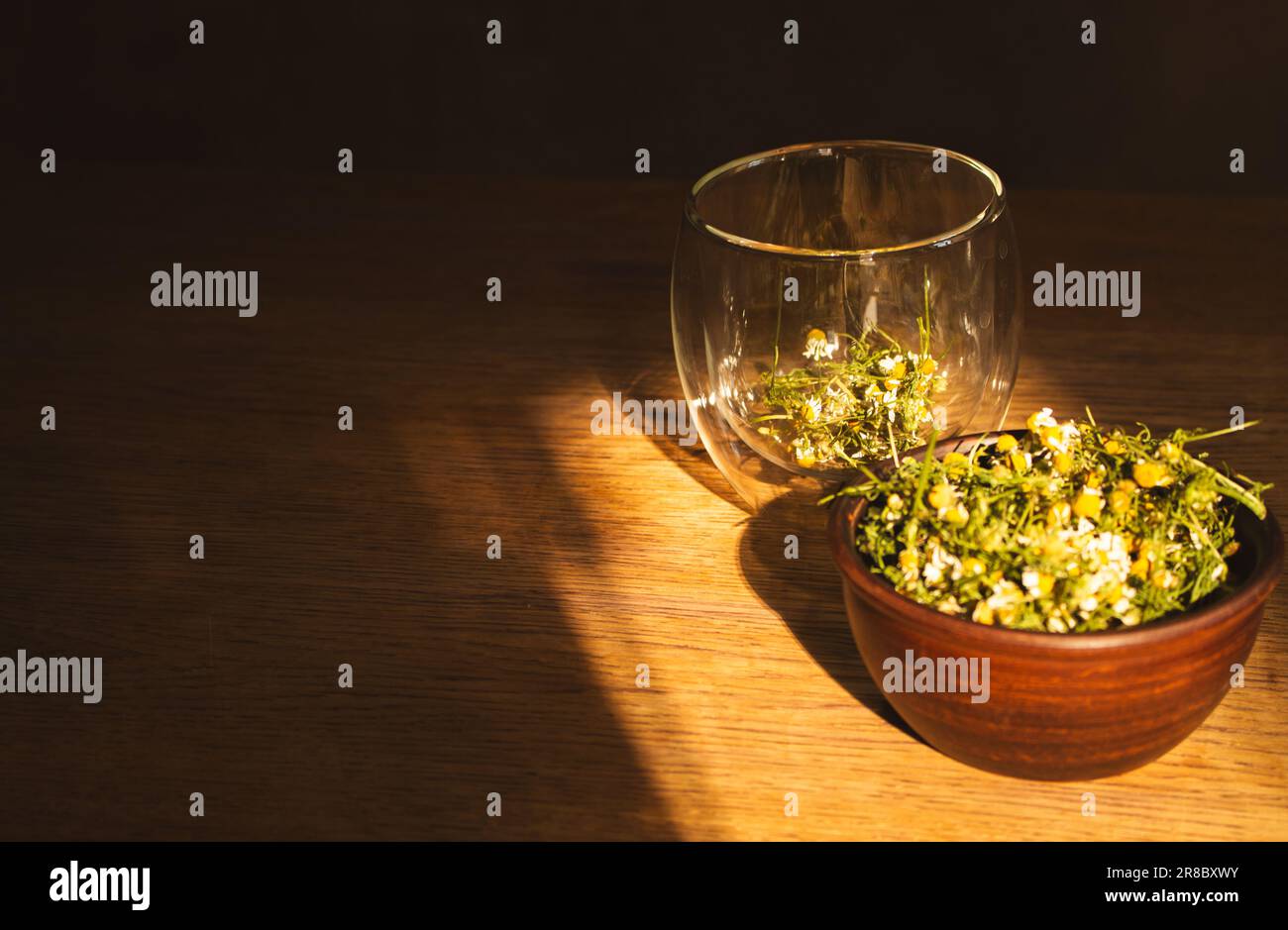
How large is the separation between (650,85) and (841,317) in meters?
1.14

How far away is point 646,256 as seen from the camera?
51.4 inches

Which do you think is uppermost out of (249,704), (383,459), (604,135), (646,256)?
(604,135)

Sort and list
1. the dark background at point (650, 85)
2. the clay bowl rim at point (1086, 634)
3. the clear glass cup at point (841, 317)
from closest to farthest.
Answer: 1. the clay bowl rim at point (1086, 634)
2. the clear glass cup at point (841, 317)
3. the dark background at point (650, 85)

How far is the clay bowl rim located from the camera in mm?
546

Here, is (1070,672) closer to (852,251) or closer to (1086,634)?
(1086,634)

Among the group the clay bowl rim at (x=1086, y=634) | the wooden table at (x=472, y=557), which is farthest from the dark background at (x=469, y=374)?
the clay bowl rim at (x=1086, y=634)

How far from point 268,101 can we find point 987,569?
1612 mm

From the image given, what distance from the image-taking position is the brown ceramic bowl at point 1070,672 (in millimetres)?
553

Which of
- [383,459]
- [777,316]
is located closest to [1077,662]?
[777,316]

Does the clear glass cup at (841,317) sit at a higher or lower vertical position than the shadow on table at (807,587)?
higher

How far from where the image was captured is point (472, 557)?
2.74 feet

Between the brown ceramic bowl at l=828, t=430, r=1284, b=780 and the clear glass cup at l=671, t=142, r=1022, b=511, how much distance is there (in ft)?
0.60

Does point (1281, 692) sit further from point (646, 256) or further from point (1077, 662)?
point (646, 256)

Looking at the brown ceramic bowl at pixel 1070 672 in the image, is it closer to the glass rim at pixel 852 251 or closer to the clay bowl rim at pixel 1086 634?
the clay bowl rim at pixel 1086 634
